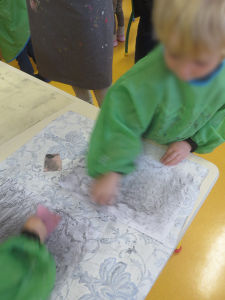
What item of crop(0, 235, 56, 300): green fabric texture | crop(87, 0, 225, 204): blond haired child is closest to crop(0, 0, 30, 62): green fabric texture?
crop(87, 0, 225, 204): blond haired child

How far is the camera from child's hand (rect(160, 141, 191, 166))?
526mm

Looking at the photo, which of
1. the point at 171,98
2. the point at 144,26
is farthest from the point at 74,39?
the point at 171,98

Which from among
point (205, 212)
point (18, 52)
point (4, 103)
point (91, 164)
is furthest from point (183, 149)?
point (18, 52)

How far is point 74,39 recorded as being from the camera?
73 centimetres

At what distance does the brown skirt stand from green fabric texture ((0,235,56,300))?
577 mm

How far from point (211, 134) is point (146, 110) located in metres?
0.19

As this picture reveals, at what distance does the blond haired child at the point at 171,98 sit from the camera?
259 mm

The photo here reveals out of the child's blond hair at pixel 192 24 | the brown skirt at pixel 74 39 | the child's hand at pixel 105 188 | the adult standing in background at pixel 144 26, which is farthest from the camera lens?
the adult standing in background at pixel 144 26

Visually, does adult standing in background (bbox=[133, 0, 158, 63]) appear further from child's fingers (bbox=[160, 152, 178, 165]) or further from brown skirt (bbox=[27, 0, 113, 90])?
child's fingers (bbox=[160, 152, 178, 165])

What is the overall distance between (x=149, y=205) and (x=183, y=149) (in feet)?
0.50

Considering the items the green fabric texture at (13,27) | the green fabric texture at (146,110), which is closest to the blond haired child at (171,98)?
the green fabric texture at (146,110)

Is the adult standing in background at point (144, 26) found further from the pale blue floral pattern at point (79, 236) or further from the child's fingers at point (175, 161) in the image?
the pale blue floral pattern at point (79, 236)

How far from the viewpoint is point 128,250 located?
0.41 meters

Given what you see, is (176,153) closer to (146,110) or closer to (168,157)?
(168,157)
